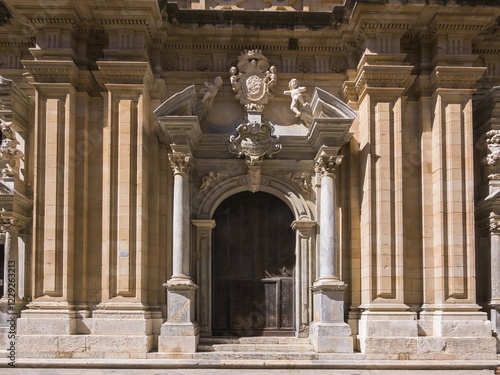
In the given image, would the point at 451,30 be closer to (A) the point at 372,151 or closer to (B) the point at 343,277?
(A) the point at 372,151

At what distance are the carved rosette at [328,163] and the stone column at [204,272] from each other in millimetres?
2677

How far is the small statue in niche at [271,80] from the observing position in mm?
A: 15922

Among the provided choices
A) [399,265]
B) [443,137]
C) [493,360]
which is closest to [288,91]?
[443,137]

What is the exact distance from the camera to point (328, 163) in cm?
1498

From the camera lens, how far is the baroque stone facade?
1449cm

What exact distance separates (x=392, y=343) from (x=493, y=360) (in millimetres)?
2026

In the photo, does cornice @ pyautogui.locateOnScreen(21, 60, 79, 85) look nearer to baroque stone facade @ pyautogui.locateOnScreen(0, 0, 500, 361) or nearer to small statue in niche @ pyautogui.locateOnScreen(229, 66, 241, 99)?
baroque stone facade @ pyautogui.locateOnScreen(0, 0, 500, 361)

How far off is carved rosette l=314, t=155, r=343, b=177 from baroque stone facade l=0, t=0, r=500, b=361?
0.05 metres

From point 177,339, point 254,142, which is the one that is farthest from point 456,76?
point 177,339

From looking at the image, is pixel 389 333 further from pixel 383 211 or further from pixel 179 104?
pixel 179 104

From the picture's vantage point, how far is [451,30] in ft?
50.1

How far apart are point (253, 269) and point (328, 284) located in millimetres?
2081

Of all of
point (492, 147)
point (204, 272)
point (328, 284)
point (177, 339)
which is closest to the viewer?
point (177, 339)

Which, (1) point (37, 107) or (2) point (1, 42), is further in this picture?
(2) point (1, 42)
